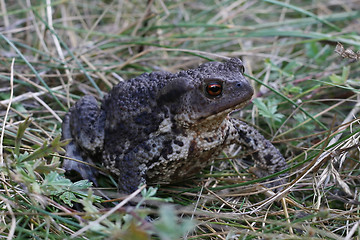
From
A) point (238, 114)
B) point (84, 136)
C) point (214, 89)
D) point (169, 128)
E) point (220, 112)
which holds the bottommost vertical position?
point (238, 114)

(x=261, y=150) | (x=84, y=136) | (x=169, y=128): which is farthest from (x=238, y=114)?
(x=84, y=136)

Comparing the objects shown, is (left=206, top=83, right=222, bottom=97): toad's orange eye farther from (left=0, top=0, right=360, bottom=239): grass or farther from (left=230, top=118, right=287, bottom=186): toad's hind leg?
(left=0, top=0, right=360, bottom=239): grass

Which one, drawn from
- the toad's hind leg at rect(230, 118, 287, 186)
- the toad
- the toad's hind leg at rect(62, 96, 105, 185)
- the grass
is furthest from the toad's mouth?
the toad's hind leg at rect(62, 96, 105, 185)

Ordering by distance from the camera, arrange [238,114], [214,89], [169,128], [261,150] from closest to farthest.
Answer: [214,89], [169,128], [261,150], [238,114]

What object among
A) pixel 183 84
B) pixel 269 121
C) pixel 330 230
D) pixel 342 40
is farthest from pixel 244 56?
pixel 330 230

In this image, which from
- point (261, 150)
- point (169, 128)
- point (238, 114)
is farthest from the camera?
point (238, 114)

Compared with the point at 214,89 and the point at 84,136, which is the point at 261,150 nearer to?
the point at 214,89

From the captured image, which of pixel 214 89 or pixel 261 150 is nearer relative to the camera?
pixel 214 89

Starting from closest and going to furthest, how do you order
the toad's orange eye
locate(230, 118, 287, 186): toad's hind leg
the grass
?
the grass, the toad's orange eye, locate(230, 118, 287, 186): toad's hind leg
